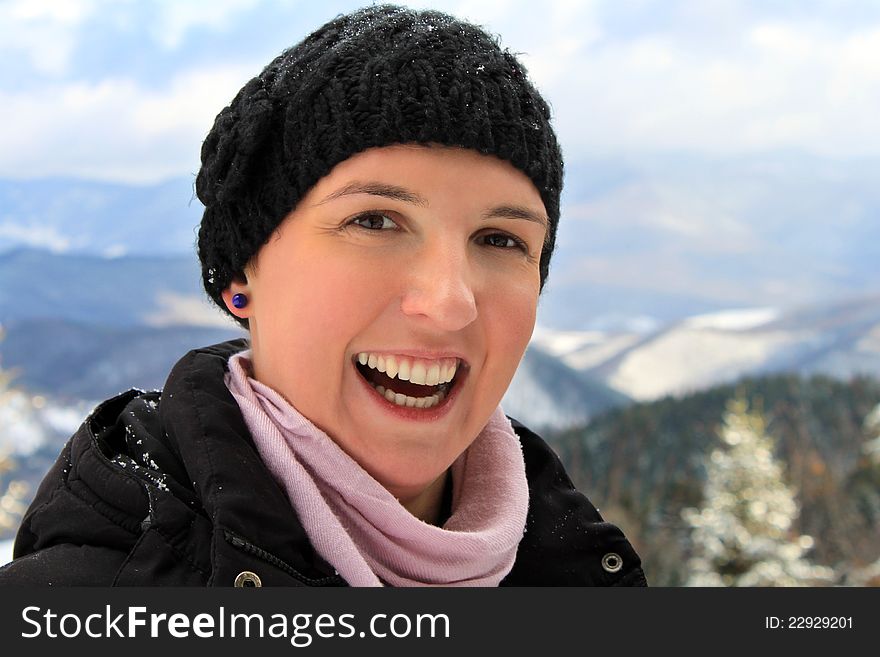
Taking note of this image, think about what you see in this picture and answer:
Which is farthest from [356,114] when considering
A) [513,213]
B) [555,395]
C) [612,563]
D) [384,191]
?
[555,395]

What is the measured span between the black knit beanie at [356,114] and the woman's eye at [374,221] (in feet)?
0.31

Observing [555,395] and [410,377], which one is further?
[555,395]

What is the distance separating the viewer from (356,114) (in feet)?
4.74

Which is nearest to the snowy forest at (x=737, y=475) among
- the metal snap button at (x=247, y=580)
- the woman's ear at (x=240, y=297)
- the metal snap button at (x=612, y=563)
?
the woman's ear at (x=240, y=297)

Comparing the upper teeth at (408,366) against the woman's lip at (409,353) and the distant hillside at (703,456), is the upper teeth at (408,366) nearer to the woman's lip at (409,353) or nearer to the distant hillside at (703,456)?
the woman's lip at (409,353)

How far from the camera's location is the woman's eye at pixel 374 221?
1.45 meters

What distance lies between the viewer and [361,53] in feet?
4.95

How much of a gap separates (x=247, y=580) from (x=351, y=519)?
0.81 feet

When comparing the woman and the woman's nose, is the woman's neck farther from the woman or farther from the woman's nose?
the woman's nose

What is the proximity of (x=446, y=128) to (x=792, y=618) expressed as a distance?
104 centimetres

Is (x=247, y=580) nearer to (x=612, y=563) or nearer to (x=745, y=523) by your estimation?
(x=612, y=563)

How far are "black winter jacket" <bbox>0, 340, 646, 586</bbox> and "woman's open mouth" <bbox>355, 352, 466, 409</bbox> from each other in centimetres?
23

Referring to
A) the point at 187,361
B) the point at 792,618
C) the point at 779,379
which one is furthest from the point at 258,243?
the point at 779,379

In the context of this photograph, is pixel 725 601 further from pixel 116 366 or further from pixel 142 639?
pixel 116 366
